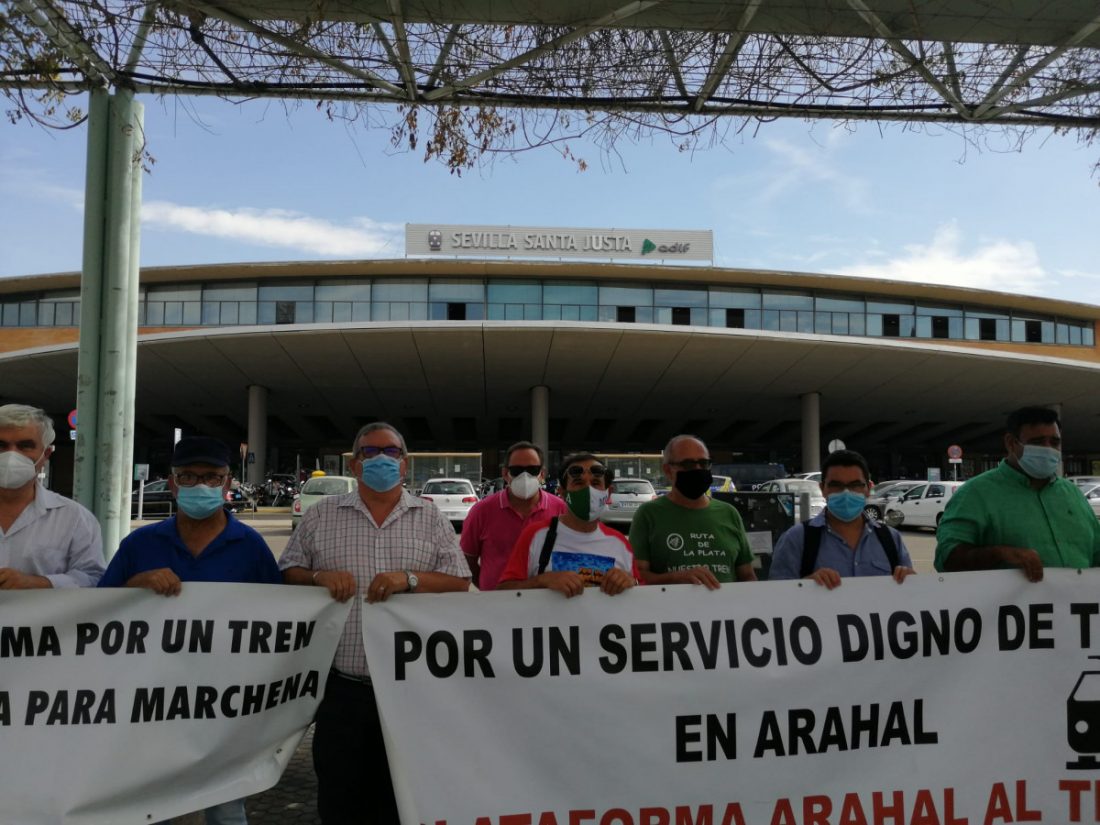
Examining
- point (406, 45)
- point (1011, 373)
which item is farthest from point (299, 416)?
point (406, 45)

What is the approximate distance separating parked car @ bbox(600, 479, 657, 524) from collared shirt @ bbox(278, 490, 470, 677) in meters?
15.0

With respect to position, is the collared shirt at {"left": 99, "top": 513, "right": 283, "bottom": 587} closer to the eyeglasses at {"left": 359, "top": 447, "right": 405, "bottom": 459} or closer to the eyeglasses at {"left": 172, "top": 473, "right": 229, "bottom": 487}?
the eyeglasses at {"left": 172, "top": 473, "right": 229, "bottom": 487}

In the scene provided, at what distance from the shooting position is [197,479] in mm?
3342

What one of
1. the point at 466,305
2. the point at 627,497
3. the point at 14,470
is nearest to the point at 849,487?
the point at 14,470

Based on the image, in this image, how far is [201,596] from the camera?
3322 mm

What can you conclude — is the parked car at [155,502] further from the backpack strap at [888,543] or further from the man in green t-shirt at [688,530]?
the backpack strap at [888,543]

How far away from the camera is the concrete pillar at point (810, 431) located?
38594 millimetres

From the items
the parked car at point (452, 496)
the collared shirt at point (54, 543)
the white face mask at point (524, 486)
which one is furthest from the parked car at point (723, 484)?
the collared shirt at point (54, 543)

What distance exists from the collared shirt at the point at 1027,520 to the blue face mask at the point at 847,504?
1.32 feet

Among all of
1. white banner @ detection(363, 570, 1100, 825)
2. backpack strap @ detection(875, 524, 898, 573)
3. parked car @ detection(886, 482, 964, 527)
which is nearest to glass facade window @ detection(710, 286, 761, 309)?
parked car @ detection(886, 482, 964, 527)

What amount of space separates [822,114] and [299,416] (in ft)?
146

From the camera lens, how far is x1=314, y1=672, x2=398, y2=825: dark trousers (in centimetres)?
316

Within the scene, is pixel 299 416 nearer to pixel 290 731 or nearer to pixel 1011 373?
pixel 1011 373

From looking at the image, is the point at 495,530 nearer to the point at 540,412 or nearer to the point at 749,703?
the point at 749,703
